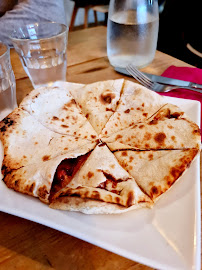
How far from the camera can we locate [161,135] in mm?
946

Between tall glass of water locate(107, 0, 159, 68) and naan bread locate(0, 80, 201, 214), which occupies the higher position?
tall glass of water locate(107, 0, 159, 68)

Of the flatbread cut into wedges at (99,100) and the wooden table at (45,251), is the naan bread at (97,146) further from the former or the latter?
the wooden table at (45,251)

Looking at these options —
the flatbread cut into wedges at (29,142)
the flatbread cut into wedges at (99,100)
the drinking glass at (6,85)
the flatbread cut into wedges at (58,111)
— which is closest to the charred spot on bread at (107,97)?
the flatbread cut into wedges at (99,100)

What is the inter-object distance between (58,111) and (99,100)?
0.21 metres

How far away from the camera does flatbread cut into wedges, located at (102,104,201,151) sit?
0.91 m

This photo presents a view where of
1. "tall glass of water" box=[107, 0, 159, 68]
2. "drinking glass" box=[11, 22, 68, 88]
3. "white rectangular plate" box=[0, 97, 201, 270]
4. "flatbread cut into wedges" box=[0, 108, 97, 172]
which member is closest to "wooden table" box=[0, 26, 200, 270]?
"white rectangular plate" box=[0, 97, 201, 270]

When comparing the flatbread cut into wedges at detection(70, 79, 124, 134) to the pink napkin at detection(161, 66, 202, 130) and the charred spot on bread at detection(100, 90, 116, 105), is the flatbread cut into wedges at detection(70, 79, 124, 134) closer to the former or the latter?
the charred spot on bread at detection(100, 90, 116, 105)

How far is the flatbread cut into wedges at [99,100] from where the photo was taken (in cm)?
112

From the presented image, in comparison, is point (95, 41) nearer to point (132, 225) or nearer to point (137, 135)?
point (137, 135)

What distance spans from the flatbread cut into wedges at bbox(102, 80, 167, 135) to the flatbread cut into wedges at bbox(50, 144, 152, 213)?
0.19 metres

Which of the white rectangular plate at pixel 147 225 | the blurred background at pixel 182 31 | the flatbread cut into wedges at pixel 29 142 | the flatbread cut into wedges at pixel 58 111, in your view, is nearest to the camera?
the white rectangular plate at pixel 147 225

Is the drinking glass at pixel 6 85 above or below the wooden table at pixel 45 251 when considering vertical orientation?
above

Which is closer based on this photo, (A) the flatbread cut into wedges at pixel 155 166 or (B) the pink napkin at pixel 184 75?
(A) the flatbread cut into wedges at pixel 155 166

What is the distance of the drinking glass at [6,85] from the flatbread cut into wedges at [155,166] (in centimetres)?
71
